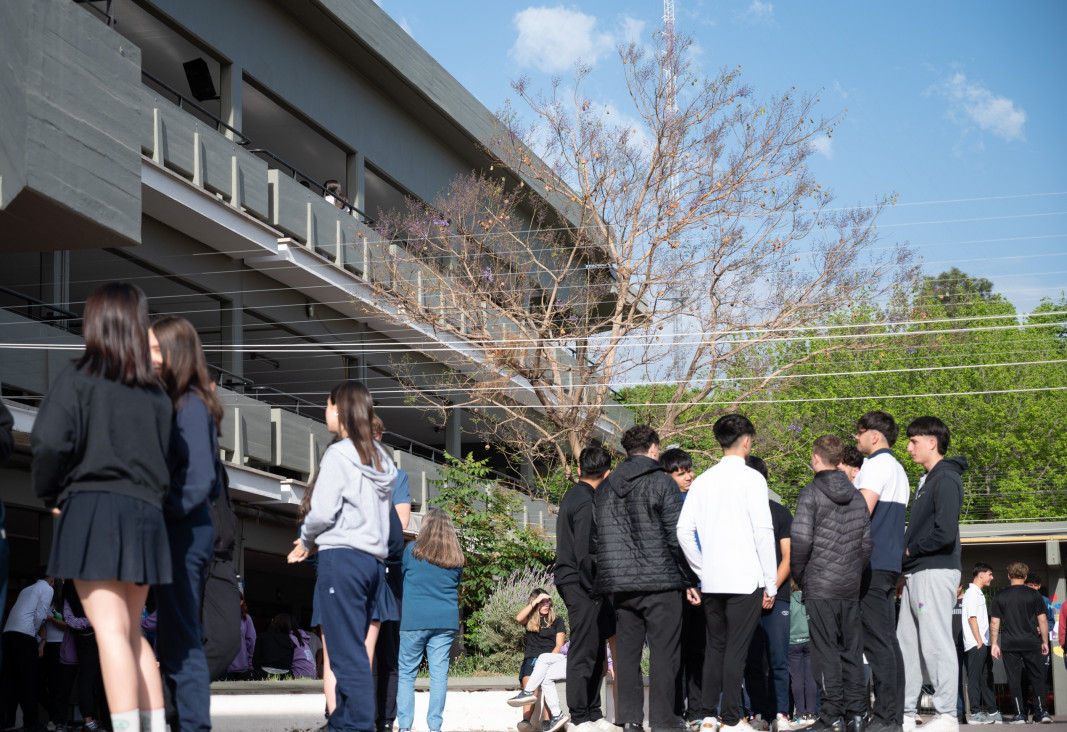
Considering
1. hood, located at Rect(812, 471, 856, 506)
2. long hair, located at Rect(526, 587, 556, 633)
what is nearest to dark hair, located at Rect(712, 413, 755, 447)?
hood, located at Rect(812, 471, 856, 506)

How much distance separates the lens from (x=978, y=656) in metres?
15.3

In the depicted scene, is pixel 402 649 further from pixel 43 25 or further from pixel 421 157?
pixel 421 157

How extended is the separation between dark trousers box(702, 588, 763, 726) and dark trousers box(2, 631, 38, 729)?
7.53 meters

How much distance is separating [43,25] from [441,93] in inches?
711

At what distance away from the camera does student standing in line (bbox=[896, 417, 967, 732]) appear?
8156mm

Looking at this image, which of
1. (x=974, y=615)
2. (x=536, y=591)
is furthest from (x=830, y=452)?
(x=974, y=615)

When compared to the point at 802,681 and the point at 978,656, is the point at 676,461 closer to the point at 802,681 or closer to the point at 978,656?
the point at 802,681

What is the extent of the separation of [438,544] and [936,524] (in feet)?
12.4

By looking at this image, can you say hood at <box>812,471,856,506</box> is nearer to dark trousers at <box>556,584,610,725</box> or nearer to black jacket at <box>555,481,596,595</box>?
black jacket at <box>555,481,596,595</box>

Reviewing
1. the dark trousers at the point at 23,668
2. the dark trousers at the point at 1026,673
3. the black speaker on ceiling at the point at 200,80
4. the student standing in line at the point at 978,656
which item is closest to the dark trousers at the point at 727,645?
the dark trousers at the point at 23,668

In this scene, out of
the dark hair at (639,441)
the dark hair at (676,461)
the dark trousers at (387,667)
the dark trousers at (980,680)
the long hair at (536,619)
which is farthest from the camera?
the dark trousers at (980,680)

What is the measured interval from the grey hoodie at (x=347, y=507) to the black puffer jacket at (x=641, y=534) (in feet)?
7.23

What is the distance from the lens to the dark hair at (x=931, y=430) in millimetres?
8555

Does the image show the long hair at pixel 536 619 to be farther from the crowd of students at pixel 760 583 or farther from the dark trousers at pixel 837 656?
the dark trousers at pixel 837 656
